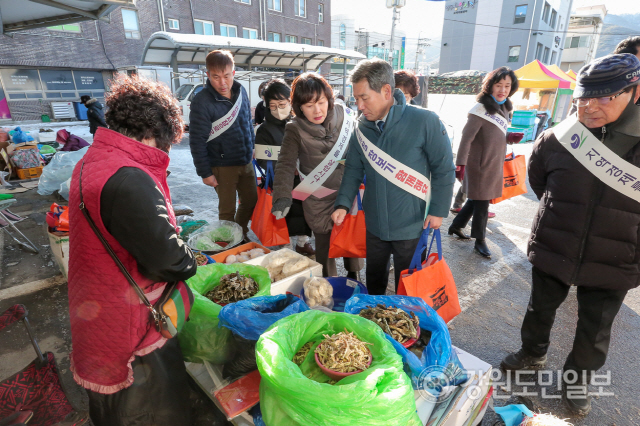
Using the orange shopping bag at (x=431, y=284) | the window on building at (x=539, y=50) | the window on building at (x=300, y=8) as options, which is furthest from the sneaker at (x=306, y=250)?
the window on building at (x=539, y=50)

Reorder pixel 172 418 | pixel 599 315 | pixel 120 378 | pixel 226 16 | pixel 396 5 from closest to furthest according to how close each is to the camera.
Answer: pixel 120 378
pixel 172 418
pixel 599 315
pixel 396 5
pixel 226 16

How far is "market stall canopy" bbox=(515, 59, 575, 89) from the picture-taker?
12477 mm

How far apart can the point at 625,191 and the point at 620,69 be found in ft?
1.92

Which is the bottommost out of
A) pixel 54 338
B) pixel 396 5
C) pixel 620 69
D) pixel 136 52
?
pixel 54 338

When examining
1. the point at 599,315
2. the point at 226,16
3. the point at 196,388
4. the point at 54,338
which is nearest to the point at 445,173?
the point at 599,315

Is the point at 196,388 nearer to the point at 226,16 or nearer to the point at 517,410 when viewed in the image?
the point at 517,410

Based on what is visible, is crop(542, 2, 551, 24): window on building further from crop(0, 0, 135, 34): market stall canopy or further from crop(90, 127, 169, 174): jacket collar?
crop(90, 127, 169, 174): jacket collar

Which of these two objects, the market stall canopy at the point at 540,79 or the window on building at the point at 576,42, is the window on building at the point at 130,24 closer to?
the market stall canopy at the point at 540,79

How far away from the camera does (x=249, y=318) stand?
160 cm

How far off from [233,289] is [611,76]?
2.23 meters

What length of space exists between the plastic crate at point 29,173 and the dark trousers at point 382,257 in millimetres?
8243

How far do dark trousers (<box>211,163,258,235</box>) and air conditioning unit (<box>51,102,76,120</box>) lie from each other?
20.1 m

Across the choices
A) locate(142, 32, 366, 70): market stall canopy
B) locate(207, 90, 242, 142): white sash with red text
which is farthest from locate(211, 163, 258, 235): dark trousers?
locate(142, 32, 366, 70): market stall canopy

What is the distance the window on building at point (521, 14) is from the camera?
97.8 ft
